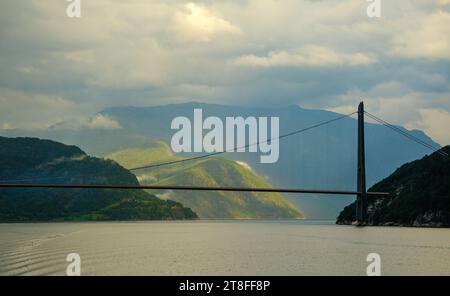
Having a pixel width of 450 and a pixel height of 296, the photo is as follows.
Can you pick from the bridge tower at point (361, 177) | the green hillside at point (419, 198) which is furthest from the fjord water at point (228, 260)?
the green hillside at point (419, 198)

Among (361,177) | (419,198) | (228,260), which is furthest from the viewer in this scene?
(419,198)

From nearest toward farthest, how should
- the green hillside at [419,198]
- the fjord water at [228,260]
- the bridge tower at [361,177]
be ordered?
the fjord water at [228,260]
the bridge tower at [361,177]
the green hillside at [419,198]

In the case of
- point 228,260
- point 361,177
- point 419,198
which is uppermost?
point 361,177

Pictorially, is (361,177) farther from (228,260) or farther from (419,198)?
(228,260)

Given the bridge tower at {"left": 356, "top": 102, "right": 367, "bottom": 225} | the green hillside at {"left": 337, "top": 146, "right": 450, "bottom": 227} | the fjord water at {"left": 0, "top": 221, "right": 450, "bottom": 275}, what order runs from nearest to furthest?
the fjord water at {"left": 0, "top": 221, "right": 450, "bottom": 275}, the bridge tower at {"left": 356, "top": 102, "right": 367, "bottom": 225}, the green hillside at {"left": 337, "top": 146, "right": 450, "bottom": 227}

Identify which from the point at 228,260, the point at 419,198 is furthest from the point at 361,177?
the point at 228,260

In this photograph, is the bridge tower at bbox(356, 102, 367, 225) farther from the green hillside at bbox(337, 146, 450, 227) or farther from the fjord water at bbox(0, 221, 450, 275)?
the fjord water at bbox(0, 221, 450, 275)

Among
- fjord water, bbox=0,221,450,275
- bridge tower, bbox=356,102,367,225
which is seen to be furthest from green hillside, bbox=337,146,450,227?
fjord water, bbox=0,221,450,275

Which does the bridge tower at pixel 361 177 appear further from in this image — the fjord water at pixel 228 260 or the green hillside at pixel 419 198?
the fjord water at pixel 228 260
